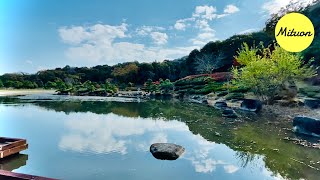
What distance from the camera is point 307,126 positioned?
9.45m

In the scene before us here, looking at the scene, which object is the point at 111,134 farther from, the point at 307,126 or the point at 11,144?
the point at 307,126

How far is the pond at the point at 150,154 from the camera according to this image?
579 centimetres

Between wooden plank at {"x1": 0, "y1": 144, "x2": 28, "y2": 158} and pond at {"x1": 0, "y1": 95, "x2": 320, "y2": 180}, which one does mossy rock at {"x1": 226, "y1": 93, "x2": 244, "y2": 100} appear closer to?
pond at {"x1": 0, "y1": 95, "x2": 320, "y2": 180}

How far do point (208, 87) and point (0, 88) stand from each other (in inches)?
1432

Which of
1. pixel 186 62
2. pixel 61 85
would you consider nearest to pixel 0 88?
pixel 61 85

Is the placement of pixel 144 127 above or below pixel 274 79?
below

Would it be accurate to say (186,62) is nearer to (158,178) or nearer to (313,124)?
(313,124)

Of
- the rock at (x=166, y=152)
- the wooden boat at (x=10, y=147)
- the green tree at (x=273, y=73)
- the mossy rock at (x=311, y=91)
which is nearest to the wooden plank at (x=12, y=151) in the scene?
the wooden boat at (x=10, y=147)

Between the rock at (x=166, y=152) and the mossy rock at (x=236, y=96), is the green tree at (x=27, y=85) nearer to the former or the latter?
the mossy rock at (x=236, y=96)

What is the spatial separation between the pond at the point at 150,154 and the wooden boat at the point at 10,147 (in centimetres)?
19

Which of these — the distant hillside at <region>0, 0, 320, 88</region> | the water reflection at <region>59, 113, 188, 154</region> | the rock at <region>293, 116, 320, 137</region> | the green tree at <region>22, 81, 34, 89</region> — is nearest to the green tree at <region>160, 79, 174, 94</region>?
the distant hillside at <region>0, 0, 320, 88</region>

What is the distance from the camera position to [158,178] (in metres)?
5.40

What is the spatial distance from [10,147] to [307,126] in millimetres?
9229

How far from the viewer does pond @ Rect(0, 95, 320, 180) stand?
19.0ft
